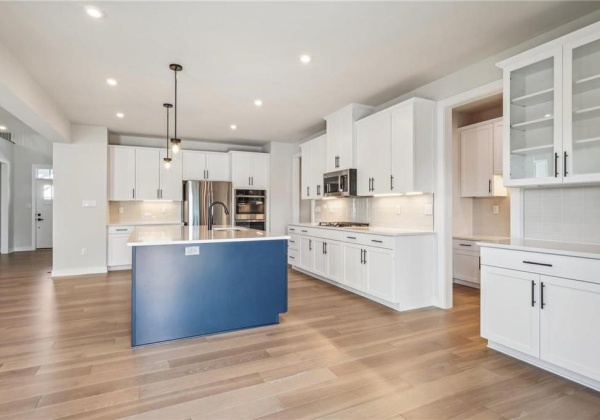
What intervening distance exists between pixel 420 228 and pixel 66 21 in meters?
4.11

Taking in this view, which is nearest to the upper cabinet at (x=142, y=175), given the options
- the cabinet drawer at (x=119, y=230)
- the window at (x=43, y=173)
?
the cabinet drawer at (x=119, y=230)

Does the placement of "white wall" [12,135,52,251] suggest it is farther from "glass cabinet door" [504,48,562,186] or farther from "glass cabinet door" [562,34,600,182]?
"glass cabinet door" [562,34,600,182]

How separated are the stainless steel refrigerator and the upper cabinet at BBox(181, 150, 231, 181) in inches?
11.8

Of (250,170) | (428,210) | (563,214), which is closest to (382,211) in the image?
(428,210)

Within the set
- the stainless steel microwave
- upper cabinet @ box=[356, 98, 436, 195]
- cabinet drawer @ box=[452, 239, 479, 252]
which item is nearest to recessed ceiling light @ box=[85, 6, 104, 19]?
upper cabinet @ box=[356, 98, 436, 195]

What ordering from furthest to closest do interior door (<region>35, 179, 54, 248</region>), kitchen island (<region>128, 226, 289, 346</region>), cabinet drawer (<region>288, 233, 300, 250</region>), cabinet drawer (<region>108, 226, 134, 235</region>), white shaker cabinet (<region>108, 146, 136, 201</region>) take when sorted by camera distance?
interior door (<region>35, 179, 54, 248</region>) < white shaker cabinet (<region>108, 146, 136, 201</region>) < cabinet drawer (<region>108, 226, 134, 235</region>) < cabinet drawer (<region>288, 233, 300, 250</region>) < kitchen island (<region>128, 226, 289, 346</region>)

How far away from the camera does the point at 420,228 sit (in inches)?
161

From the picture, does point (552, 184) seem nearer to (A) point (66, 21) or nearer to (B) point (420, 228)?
(B) point (420, 228)

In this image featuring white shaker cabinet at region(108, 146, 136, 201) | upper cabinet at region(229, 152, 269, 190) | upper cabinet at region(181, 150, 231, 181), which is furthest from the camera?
upper cabinet at region(229, 152, 269, 190)

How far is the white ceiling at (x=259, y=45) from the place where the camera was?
242 cm

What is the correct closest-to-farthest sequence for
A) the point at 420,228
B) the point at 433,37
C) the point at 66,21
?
the point at 66,21
the point at 433,37
the point at 420,228

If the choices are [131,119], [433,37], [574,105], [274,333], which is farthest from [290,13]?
[131,119]

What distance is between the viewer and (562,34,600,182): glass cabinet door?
230cm

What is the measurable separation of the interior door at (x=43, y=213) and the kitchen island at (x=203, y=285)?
8.31 m
